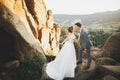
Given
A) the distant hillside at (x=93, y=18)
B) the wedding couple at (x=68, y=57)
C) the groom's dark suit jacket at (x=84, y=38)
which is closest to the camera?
the wedding couple at (x=68, y=57)

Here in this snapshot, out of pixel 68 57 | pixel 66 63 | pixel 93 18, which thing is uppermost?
pixel 93 18

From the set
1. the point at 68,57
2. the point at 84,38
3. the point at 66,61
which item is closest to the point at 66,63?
the point at 66,61

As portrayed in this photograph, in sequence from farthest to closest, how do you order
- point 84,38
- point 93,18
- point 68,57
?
point 93,18
point 84,38
point 68,57

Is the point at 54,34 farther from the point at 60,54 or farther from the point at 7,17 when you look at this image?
the point at 60,54

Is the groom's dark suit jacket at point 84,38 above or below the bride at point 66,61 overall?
above

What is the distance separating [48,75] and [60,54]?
1.06 metres

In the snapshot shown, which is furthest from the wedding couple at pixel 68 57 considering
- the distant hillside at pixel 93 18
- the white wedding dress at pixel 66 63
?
the distant hillside at pixel 93 18

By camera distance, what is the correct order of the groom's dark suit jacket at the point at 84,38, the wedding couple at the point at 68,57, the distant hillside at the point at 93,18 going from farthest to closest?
the distant hillside at the point at 93,18 → the groom's dark suit jacket at the point at 84,38 → the wedding couple at the point at 68,57

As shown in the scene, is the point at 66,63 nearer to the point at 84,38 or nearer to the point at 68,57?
the point at 68,57

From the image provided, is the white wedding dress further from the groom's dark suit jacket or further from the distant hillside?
the distant hillside

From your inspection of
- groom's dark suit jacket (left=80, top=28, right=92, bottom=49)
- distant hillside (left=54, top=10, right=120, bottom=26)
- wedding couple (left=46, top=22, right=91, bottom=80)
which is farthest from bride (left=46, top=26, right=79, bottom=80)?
distant hillside (left=54, top=10, right=120, bottom=26)

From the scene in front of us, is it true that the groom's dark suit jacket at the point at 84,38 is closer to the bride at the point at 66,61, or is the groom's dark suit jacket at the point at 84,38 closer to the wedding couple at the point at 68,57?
the wedding couple at the point at 68,57

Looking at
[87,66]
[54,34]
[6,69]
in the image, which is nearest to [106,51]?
[87,66]

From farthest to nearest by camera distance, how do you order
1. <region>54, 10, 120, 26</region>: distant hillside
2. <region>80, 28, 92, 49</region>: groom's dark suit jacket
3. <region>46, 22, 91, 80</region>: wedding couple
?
<region>54, 10, 120, 26</region>: distant hillside → <region>80, 28, 92, 49</region>: groom's dark suit jacket → <region>46, 22, 91, 80</region>: wedding couple
